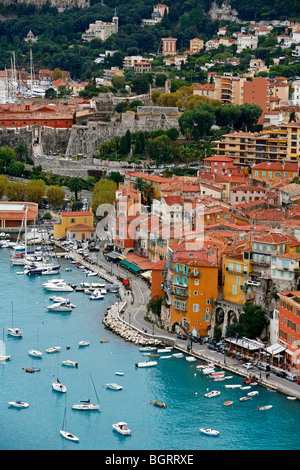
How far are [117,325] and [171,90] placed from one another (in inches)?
1052

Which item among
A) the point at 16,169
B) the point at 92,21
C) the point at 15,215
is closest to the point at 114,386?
the point at 15,215

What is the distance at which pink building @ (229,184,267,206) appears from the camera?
121 feet

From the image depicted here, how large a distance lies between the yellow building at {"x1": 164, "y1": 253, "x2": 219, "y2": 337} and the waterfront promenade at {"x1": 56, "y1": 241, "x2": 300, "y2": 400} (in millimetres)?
571

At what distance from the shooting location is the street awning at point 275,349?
80.8ft

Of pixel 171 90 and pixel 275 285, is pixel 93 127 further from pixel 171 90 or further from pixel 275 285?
pixel 275 285

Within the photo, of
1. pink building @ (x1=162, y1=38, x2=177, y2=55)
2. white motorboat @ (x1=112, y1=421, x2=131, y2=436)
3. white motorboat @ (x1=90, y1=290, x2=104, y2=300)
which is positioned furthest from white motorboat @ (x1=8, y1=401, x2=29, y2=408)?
pink building @ (x1=162, y1=38, x2=177, y2=55)

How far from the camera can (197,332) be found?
26891 mm

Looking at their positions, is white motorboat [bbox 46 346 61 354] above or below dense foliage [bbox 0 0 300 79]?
below

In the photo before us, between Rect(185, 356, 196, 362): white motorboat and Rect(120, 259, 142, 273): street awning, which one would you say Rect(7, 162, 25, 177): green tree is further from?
Rect(185, 356, 196, 362): white motorboat

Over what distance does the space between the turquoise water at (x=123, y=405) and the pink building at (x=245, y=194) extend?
9936mm

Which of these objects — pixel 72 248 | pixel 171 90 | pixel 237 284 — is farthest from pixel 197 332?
pixel 171 90

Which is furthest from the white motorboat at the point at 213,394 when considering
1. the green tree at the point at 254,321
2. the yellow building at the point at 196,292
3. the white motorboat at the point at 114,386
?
the yellow building at the point at 196,292

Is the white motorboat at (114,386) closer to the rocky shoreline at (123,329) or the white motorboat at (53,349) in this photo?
the rocky shoreline at (123,329)

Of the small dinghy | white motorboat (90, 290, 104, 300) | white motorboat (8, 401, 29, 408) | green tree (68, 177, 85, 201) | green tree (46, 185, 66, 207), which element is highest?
green tree (68, 177, 85, 201)
